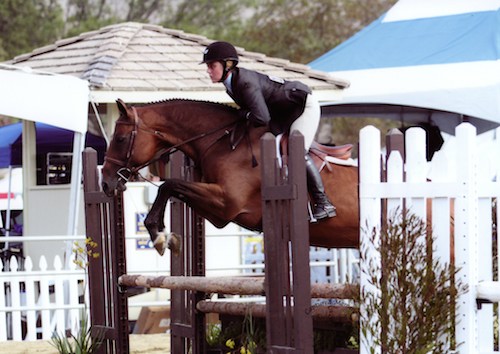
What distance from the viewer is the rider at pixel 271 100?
7.32 m

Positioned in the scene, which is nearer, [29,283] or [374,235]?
[374,235]

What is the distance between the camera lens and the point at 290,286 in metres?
5.91

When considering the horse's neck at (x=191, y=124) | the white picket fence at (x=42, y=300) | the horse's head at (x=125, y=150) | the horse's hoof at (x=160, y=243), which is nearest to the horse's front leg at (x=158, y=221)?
the horse's hoof at (x=160, y=243)

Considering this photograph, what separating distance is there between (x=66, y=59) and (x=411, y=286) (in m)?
9.24

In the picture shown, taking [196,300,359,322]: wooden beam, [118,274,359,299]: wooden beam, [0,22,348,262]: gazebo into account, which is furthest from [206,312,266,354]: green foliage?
[0,22,348,262]: gazebo

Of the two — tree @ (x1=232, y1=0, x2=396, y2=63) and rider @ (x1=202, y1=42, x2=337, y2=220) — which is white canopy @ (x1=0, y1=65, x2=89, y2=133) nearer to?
rider @ (x1=202, y1=42, x2=337, y2=220)

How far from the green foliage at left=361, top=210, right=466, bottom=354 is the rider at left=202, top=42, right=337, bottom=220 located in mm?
2004

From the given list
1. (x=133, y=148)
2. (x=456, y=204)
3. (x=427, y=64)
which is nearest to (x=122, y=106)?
(x=133, y=148)

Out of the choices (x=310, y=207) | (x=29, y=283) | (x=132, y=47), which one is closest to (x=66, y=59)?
(x=132, y=47)

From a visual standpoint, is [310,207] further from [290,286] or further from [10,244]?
[10,244]

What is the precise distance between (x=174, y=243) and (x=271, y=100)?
1155mm

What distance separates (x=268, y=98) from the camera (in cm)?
748

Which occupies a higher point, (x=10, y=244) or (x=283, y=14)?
(x=283, y=14)

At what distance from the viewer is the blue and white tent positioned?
1423 cm
